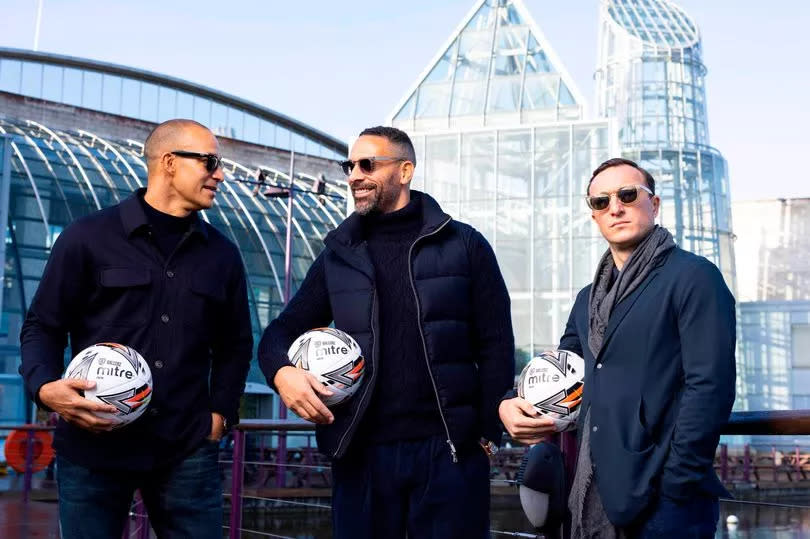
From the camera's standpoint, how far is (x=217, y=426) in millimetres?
4398

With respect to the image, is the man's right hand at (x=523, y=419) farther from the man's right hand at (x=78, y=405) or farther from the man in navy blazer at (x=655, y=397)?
the man's right hand at (x=78, y=405)

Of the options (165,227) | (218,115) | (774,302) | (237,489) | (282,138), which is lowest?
(237,489)

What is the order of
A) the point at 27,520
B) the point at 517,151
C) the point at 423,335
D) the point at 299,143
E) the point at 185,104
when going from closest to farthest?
the point at 423,335 → the point at 27,520 → the point at 517,151 → the point at 185,104 → the point at 299,143

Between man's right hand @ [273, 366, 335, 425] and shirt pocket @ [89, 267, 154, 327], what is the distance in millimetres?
609

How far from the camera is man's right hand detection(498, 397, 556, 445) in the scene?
404cm

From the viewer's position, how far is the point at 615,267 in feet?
13.2

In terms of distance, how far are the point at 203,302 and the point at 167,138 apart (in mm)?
656

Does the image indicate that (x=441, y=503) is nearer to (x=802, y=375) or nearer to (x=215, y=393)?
(x=215, y=393)

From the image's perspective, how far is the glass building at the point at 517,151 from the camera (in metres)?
34.4

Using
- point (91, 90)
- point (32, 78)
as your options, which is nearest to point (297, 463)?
point (32, 78)

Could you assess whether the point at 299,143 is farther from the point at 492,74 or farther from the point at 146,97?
the point at 492,74

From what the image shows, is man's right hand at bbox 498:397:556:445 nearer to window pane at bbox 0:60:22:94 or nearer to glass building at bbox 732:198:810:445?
glass building at bbox 732:198:810:445

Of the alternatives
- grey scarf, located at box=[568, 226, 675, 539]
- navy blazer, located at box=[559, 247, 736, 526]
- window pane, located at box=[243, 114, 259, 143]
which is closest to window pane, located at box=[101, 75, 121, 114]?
window pane, located at box=[243, 114, 259, 143]

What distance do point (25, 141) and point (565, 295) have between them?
66.8 feet
